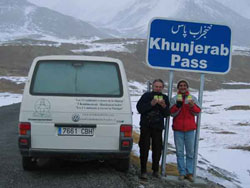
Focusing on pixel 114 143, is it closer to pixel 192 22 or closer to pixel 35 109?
pixel 35 109

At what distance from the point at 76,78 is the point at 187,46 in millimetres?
2296

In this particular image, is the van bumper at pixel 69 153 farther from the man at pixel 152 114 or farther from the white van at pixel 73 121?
the man at pixel 152 114

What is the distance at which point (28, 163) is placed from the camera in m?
6.02

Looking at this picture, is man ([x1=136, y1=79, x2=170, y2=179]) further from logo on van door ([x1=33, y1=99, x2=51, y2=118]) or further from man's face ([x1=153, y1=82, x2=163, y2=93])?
logo on van door ([x1=33, y1=99, x2=51, y2=118])

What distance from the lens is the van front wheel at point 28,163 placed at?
5.97 metres

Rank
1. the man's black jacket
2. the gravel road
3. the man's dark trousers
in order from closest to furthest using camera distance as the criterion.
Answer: the gravel road → the man's black jacket → the man's dark trousers

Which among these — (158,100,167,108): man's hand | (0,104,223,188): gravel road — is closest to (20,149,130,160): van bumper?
(0,104,223,188): gravel road

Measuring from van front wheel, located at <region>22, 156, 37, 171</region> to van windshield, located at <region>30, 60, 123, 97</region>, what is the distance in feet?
4.49

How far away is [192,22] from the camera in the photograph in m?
6.37

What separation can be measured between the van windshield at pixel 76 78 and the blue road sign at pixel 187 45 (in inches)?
41.7

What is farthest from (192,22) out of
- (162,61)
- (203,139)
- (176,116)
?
(203,139)

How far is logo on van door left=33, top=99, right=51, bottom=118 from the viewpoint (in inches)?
211

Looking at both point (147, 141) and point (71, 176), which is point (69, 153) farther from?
point (147, 141)

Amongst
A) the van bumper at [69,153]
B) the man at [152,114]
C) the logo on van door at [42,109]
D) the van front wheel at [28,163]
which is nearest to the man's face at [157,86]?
the man at [152,114]
